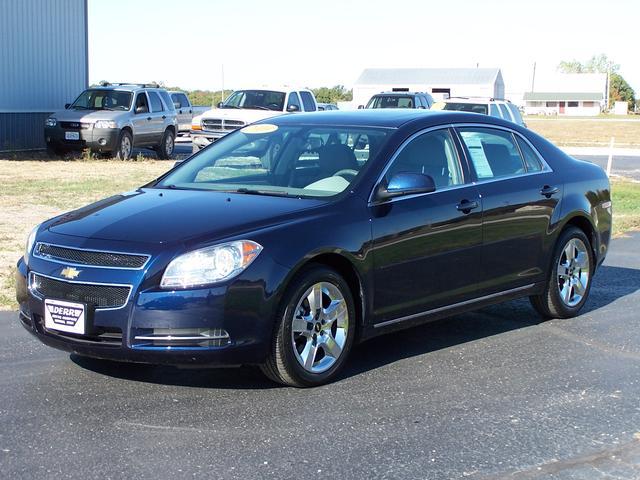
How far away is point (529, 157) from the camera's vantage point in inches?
312

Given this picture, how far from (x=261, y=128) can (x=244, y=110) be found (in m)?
17.7

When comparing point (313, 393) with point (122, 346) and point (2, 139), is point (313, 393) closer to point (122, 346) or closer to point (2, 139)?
point (122, 346)

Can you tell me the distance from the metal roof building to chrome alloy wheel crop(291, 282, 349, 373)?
21.7 meters

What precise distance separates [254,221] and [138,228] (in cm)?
66

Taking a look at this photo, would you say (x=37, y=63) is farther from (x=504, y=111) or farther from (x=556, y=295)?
(x=556, y=295)

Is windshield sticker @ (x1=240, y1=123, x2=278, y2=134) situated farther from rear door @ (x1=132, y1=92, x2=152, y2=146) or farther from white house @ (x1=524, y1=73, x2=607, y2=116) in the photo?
white house @ (x1=524, y1=73, x2=607, y2=116)

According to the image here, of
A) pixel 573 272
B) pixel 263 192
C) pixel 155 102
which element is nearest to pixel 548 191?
pixel 573 272

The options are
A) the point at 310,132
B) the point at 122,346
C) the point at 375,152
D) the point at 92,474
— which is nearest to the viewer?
the point at 92,474

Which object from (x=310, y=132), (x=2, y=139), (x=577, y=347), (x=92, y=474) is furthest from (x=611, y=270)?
(x=2, y=139)

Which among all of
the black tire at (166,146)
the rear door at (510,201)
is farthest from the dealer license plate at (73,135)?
the rear door at (510,201)

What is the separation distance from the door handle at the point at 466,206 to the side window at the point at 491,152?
0.29m

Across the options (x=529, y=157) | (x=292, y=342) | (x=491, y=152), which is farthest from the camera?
(x=529, y=157)

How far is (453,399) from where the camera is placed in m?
5.87

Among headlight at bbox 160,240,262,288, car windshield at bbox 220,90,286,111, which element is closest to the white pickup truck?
car windshield at bbox 220,90,286,111
